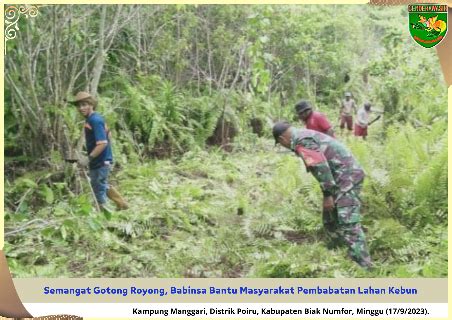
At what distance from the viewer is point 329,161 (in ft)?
23.3

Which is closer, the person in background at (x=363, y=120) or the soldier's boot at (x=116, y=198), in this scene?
the person in background at (x=363, y=120)

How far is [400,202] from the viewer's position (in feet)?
23.5

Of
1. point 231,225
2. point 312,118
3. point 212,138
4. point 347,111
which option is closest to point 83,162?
point 212,138

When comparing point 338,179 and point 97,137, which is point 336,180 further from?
point 97,137

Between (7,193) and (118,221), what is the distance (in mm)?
1233

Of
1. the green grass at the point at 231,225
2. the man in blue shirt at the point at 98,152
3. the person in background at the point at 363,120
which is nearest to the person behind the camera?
the green grass at the point at 231,225

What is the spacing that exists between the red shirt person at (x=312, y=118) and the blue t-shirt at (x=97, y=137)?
6.93 ft

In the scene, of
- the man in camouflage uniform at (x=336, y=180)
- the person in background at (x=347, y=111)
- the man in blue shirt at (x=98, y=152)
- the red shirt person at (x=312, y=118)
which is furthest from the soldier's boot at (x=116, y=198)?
the person in background at (x=347, y=111)

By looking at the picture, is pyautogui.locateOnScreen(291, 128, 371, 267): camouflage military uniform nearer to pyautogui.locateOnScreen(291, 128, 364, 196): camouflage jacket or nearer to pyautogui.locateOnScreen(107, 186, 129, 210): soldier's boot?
pyautogui.locateOnScreen(291, 128, 364, 196): camouflage jacket

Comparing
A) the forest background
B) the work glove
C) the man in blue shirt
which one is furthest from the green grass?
the work glove

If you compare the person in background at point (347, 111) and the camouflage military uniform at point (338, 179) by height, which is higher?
the person in background at point (347, 111)

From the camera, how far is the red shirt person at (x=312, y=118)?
23.6 feet

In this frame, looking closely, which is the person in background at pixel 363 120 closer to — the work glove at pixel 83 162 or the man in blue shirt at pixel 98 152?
the man in blue shirt at pixel 98 152

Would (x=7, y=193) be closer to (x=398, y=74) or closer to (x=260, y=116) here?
(x=260, y=116)
